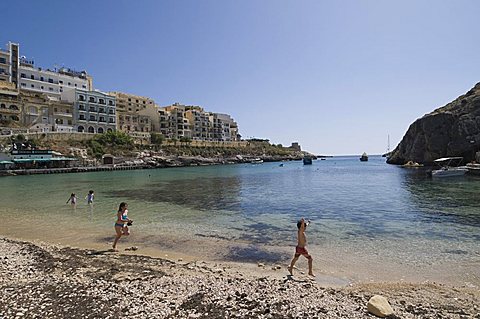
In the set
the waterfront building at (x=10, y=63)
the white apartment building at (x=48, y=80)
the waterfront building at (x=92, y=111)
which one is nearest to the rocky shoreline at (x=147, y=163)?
the waterfront building at (x=92, y=111)

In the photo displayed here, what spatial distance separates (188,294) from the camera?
23.1 ft

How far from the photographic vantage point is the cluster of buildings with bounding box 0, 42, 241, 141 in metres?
72.7

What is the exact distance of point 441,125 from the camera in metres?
80.1

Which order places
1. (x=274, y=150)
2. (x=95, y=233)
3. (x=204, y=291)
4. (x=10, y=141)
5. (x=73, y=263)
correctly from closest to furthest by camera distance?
(x=204, y=291) < (x=73, y=263) < (x=95, y=233) < (x=10, y=141) < (x=274, y=150)

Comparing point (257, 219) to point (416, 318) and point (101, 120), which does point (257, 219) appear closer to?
point (416, 318)

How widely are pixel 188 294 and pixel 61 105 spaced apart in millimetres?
91359

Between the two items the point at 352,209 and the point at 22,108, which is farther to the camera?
the point at 22,108

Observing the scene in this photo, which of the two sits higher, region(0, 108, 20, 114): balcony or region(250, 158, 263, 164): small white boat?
region(0, 108, 20, 114): balcony

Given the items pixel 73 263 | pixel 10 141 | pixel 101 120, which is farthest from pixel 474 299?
pixel 101 120

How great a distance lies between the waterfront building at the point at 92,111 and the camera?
8444cm

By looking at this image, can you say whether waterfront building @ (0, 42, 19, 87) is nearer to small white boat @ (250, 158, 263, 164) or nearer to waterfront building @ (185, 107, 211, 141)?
waterfront building @ (185, 107, 211, 141)

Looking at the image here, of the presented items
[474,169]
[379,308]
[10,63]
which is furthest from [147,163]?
[379,308]

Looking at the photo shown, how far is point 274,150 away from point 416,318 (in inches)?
6517

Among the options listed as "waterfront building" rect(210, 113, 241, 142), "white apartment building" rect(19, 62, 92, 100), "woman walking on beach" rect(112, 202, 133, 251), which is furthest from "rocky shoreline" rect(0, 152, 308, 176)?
"woman walking on beach" rect(112, 202, 133, 251)
